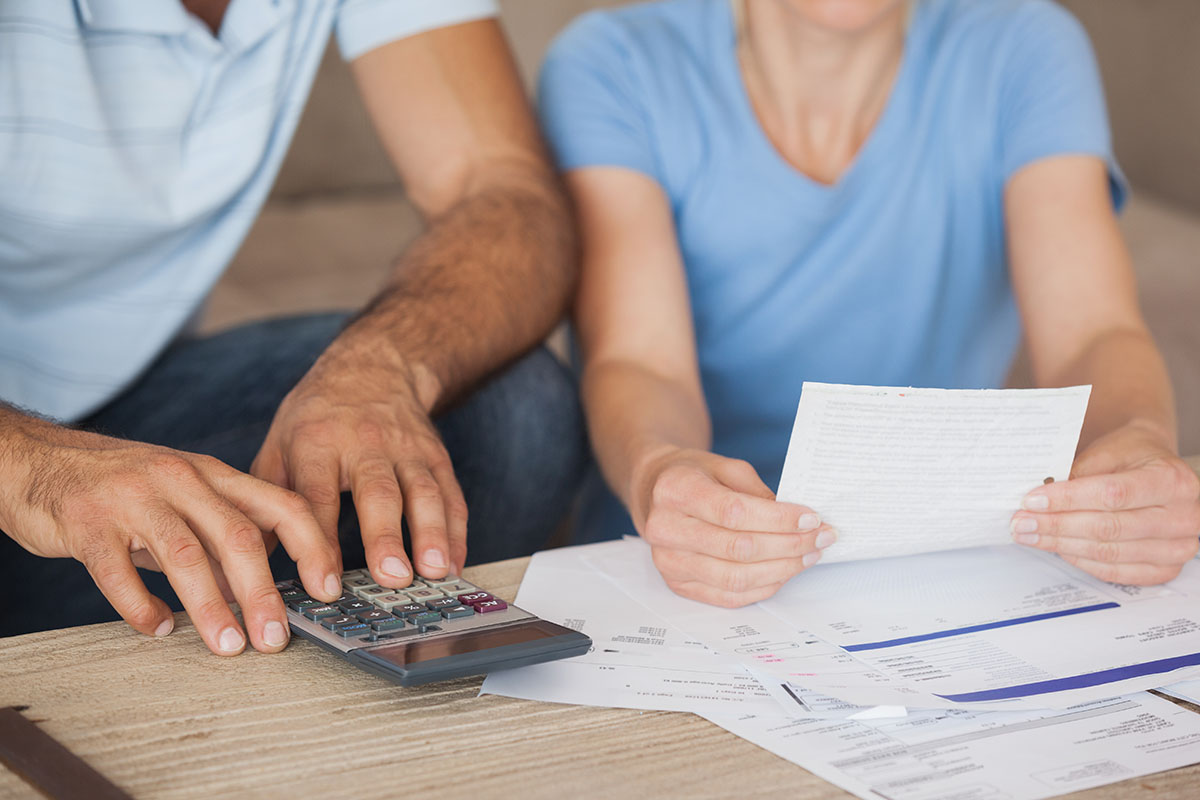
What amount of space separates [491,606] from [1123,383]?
1.91 feet

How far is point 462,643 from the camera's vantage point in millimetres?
541

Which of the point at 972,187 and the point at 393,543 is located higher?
the point at 972,187

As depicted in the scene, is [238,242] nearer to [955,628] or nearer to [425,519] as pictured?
[425,519]

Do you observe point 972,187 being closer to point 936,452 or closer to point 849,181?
point 849,181

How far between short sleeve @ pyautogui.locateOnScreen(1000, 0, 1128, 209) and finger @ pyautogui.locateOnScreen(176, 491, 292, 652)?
869 millimetres

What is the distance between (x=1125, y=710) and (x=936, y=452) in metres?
0.15

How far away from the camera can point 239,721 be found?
511mm

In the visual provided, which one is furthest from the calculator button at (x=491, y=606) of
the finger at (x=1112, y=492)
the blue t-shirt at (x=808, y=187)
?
the blue t-shirt at (x=808, y=187)

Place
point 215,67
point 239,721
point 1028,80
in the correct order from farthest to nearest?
point 1028,80 < point 215,67 < point 239,721

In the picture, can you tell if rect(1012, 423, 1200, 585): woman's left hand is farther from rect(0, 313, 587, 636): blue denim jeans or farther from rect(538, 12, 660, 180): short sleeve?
rect(538, 12, 660, 180): short sleeve

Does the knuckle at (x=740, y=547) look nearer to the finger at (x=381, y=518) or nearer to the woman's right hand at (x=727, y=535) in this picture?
the woman's right hand at (x=727, y=535)

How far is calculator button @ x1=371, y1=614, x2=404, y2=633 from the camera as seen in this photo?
554 mm

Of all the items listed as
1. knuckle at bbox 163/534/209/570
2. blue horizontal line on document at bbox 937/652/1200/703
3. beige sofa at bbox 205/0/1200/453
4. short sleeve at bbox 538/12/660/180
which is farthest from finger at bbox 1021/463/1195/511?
beige sofa at bbox 205/0/1200/453

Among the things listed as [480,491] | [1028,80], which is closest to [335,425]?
[480,491]
